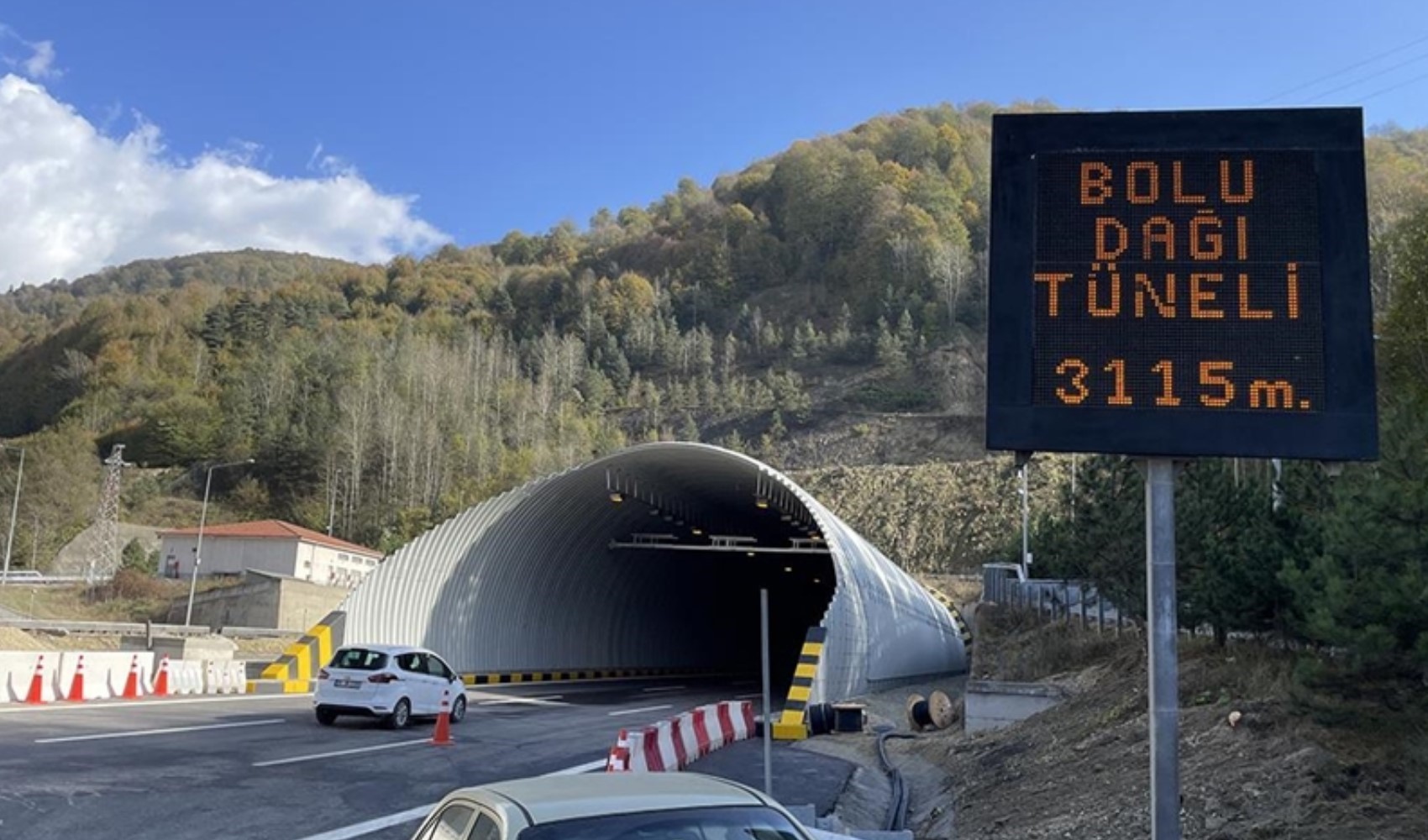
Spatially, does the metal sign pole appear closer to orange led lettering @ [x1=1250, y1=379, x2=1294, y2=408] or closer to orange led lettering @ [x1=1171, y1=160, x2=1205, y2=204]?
orange led lettering @ [x1=1250, y1=379, x2=1294, y2=408]

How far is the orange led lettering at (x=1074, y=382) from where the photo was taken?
8.22 meters

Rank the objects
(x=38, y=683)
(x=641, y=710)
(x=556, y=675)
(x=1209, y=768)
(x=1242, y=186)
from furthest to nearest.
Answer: (x=556, y=675), (x=641, y=710), (x=38, y=683), (x=1209, y=768), (x=1242, y=186)

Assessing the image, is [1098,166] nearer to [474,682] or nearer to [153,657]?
Answer: [153,657]

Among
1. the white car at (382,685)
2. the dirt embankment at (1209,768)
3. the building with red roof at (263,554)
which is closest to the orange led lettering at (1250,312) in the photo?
the dirt embankment at (1209,768)

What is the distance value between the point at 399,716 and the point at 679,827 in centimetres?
1693

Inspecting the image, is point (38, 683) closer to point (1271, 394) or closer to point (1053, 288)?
point (1053, 288)

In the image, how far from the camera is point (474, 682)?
3266cm

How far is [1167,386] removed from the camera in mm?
8117

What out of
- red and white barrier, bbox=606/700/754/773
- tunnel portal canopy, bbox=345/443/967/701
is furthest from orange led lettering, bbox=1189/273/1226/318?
tunnel portal canopy, bbox=345/443/967/701

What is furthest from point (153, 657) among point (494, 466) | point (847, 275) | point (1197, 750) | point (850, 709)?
point (847, 275)

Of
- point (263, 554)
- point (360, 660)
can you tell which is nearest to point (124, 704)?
point (360, 660)

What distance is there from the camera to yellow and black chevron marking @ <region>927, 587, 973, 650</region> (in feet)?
157

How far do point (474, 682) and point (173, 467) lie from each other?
82.4 m

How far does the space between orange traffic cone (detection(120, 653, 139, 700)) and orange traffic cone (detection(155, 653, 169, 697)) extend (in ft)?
1.93
